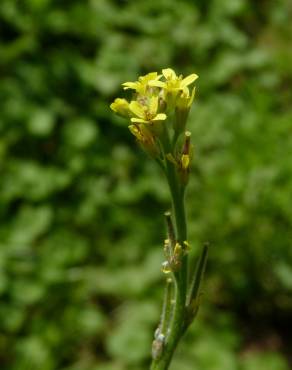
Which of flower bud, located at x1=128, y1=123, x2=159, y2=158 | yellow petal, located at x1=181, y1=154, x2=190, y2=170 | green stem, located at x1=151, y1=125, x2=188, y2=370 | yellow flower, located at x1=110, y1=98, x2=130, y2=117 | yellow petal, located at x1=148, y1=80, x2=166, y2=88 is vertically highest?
yellow petal, located at x1=148, y1=80, x2=166, y2=88

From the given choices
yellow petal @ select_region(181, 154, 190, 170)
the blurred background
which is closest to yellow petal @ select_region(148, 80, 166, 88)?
yellow petal @ select_region(181, 154, 190, 170)

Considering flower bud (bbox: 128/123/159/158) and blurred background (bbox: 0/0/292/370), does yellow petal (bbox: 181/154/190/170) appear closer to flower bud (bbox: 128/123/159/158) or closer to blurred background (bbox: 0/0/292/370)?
flower bud (bbox: 128/123/159/158)

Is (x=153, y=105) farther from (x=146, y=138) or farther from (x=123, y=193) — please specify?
(x=123, y=193)

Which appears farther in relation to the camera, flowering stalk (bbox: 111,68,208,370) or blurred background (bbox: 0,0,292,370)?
blurred background (bbox: 0,0,292,370)

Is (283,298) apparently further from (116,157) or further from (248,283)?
(116,157)

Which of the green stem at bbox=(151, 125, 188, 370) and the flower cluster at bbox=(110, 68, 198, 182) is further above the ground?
the flower cluster at bbox=(110, 68, 198, 182)

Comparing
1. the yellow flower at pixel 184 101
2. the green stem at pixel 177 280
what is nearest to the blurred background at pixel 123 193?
the green stem at pixel 177 280

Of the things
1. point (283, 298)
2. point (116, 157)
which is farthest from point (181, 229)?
point (116, 157)
